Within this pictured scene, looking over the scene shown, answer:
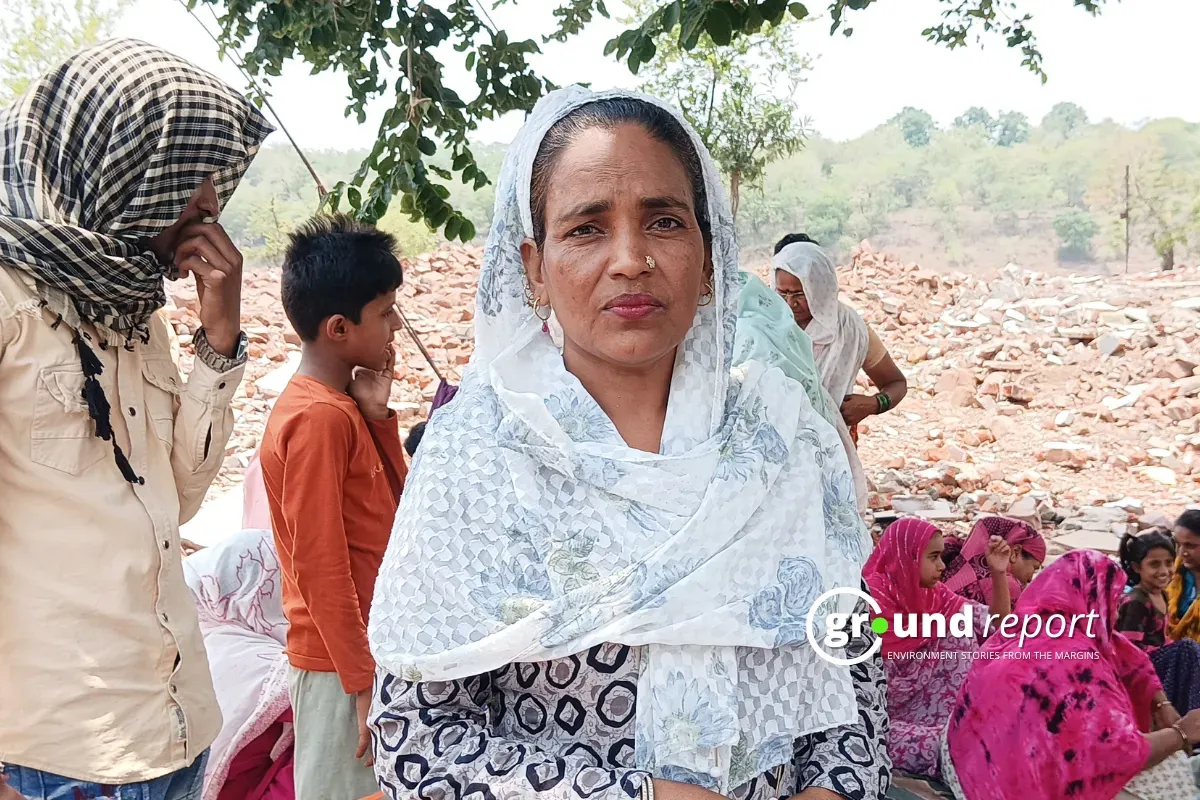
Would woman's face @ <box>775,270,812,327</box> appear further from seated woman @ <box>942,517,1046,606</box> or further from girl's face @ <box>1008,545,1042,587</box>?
girl's face @ <box>1008,545,1042,587</box>

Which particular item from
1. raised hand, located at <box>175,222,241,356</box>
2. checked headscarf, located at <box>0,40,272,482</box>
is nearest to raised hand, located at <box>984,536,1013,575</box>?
raised hand, located at <box>175,222,241,356</box>

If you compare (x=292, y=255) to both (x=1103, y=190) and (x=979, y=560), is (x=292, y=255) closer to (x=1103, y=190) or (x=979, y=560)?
(x=979, y=560)

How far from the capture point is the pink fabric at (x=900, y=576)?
11.3ft

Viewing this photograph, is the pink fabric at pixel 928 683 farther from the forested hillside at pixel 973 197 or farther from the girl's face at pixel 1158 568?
the forested hillside at pixel 973 197

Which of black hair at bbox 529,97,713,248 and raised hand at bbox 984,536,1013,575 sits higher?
black hair at bbox 529,97,713,248

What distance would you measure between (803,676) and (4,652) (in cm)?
125

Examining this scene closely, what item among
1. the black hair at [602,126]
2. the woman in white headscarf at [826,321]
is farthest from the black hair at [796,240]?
the black hair at [602,126]

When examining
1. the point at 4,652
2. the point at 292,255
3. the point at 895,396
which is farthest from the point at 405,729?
the point at 895,396

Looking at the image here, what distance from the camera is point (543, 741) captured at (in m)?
1.19

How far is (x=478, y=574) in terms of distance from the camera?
118 centimetres

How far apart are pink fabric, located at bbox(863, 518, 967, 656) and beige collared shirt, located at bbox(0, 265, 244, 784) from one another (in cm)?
258

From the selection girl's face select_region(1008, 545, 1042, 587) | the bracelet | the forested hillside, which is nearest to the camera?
the bracelet

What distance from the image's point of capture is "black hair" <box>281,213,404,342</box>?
2.54 meters

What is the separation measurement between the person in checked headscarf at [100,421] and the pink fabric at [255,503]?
1726 mm
